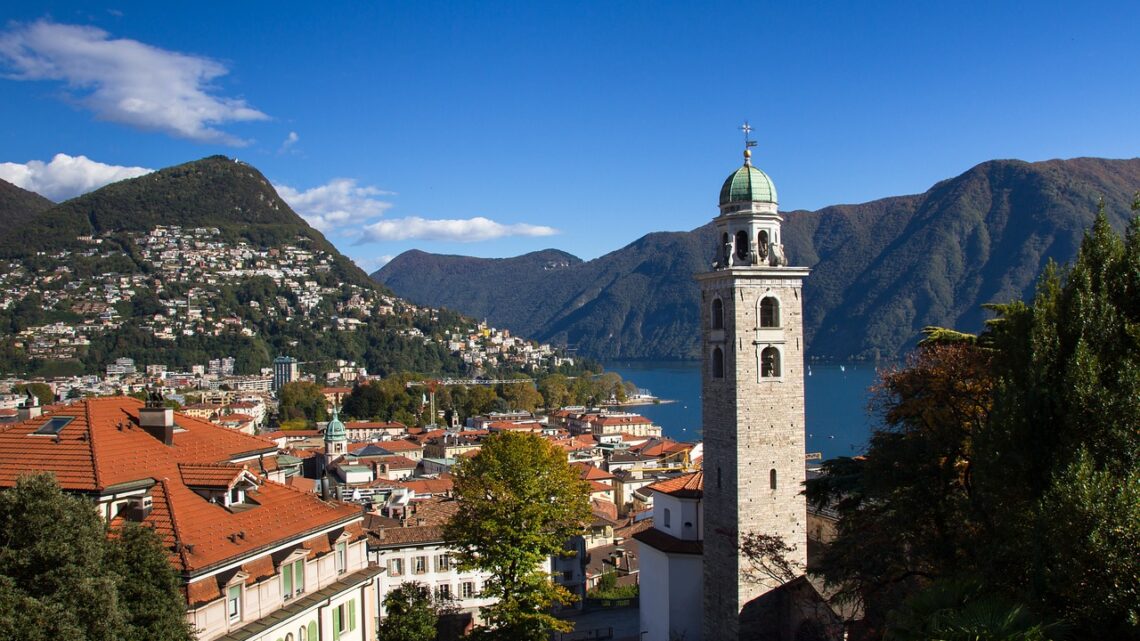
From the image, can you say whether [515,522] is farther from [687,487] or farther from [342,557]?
[342,557]

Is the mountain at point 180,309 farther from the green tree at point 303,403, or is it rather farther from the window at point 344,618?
the window at point 344,618

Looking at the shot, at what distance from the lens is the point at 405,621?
22.0m

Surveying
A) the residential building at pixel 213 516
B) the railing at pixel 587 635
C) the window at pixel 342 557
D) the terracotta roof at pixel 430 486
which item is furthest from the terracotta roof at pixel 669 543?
the terracotta roof at pixel 430 486

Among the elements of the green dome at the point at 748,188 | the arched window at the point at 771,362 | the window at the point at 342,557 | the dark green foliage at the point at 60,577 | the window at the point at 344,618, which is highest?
the green dome at the point at 748,188

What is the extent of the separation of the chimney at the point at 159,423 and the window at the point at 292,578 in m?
2.96

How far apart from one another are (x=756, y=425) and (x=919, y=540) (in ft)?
18.3

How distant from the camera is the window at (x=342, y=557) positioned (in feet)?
54.9

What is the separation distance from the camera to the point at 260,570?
46.7 feet

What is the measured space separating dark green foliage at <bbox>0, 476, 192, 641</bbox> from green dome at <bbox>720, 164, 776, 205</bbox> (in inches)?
Answer: 587

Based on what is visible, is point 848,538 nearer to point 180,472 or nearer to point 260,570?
point 260,570

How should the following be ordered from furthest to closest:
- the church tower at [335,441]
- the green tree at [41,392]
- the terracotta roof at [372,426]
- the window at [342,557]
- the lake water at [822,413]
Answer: the green tree at [41,392] → the lake water at [822,413] → the terracotta roof at [372,426] → the church tower at [335,441] → the window at [342,557]

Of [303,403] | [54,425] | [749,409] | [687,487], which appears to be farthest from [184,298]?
[54,425]

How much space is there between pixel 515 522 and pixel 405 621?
147 inches

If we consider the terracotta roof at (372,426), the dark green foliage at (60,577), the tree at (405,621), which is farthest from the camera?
the terracotta roof at (372,426)
